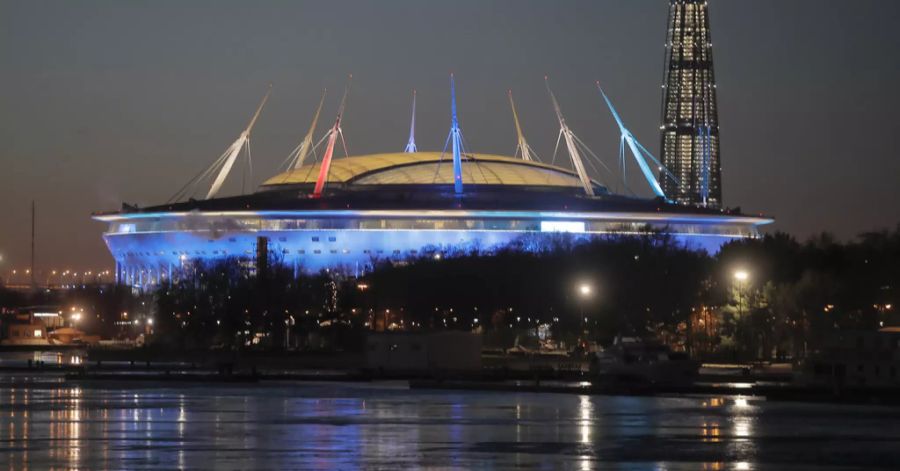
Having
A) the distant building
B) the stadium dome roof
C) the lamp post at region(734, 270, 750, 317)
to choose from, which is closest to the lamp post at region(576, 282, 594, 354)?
the lamp post at region(734, 270, 750, 317)

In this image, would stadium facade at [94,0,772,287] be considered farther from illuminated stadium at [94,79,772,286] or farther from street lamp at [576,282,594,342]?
street lamp at [576,282,594,342]

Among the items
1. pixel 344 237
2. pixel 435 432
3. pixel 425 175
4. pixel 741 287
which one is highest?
pixel 425 175

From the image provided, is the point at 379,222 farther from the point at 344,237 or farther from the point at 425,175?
the point at 425,175

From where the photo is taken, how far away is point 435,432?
4344cm

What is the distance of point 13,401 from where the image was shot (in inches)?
2270

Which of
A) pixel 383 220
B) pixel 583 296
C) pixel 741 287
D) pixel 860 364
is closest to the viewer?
pixel 860 364

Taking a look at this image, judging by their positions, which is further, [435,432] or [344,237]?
[344,237]

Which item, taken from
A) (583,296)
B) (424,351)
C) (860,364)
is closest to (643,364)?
(860,364)

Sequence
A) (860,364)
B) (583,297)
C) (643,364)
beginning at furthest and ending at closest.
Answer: (583,297) → (643,364) → (860,364)

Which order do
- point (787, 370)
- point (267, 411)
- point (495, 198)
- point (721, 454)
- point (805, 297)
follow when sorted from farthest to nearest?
point (495, 198) → point (805, 297) → point (787, 370) → point (267, 411) → point (721, 454)

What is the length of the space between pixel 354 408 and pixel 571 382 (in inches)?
686

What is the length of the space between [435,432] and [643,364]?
27.0 meters

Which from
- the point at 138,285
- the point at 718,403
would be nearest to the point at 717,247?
the point at 138,285

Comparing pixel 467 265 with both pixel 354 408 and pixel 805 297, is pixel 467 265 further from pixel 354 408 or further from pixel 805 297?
pixel 354 408
